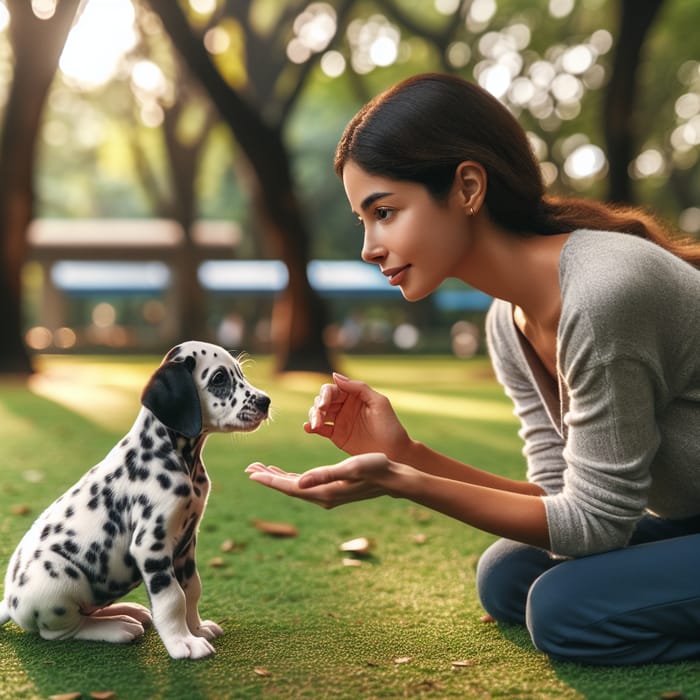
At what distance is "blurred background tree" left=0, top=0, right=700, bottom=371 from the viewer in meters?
14.4

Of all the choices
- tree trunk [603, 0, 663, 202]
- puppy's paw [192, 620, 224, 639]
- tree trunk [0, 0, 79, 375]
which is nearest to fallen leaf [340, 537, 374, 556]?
puppy's paw [192, 620, 224, 639]

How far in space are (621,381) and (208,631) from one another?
1.61 metres

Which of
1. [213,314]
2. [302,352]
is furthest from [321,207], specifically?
[302,352]

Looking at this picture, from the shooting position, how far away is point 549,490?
354cm

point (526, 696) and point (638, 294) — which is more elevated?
point (638, 294)

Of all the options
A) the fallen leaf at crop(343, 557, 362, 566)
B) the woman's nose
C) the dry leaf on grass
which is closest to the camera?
the woman's nose

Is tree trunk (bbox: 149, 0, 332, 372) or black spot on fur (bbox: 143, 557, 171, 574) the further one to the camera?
tree trunk (bbox: 149, 0, 332, 372)

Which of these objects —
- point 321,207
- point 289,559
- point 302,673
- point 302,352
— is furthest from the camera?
point 321,207

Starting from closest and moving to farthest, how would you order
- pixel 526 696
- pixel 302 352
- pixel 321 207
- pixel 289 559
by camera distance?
pixel 526 696 < pixel 289 559 < pixel 302 352 < pixel 321 207

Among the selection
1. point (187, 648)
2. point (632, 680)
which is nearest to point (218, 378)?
point (187, 648)

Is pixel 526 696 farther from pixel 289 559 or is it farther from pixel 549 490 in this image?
pixel 289 559

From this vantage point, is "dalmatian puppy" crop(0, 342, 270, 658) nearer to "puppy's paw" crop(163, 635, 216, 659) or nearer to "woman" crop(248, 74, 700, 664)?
"puppy's paw" crop(163, 635, 216, 659)

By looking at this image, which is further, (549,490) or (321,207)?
(321,207)

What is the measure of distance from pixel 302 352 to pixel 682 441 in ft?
42.6
